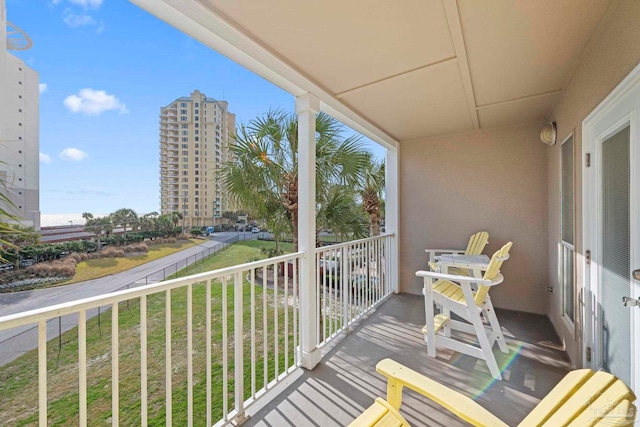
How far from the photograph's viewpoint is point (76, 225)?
5.32 ft

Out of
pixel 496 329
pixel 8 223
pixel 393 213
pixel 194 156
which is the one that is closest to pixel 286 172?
pixel 194 156

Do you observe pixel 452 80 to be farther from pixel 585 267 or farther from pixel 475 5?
pixel 585 267

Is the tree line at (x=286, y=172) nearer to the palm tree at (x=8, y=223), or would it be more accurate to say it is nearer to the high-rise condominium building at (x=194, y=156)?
the high-rise condominium building at (x=194, y=156)

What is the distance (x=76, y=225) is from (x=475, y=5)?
2.65m

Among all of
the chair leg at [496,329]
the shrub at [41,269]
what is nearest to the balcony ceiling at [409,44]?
the shrub at [41,269]

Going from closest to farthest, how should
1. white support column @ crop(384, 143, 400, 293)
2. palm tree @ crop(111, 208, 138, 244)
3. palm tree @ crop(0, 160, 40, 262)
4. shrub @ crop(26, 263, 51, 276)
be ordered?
1. palm tree @ crop(0, 160, 40, 262)
2. shrub @ crop(26, 263, 51, 276)
3. palm tree @ crop(111, 208, 138, 244)
4. white support column @ crop(384, 143, 400, 293)

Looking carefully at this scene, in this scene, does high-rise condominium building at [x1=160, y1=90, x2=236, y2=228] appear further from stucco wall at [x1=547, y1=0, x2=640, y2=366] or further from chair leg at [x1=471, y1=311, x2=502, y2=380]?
stucco wall at [x1=547, y1=0, x2=640, y2=366]

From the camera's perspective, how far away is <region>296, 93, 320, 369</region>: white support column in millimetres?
2287

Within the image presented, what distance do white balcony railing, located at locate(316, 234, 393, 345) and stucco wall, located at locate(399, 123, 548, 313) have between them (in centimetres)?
54

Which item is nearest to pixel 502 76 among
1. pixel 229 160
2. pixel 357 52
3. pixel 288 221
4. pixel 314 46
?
pixel 357 52

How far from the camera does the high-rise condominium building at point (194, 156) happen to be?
2.73 metres

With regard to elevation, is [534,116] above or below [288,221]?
above

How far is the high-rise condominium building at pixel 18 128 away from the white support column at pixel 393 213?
372cm

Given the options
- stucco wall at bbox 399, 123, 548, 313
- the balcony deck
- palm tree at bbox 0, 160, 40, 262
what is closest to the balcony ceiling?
stucco wall at bbox 399, 123, 548, 313
